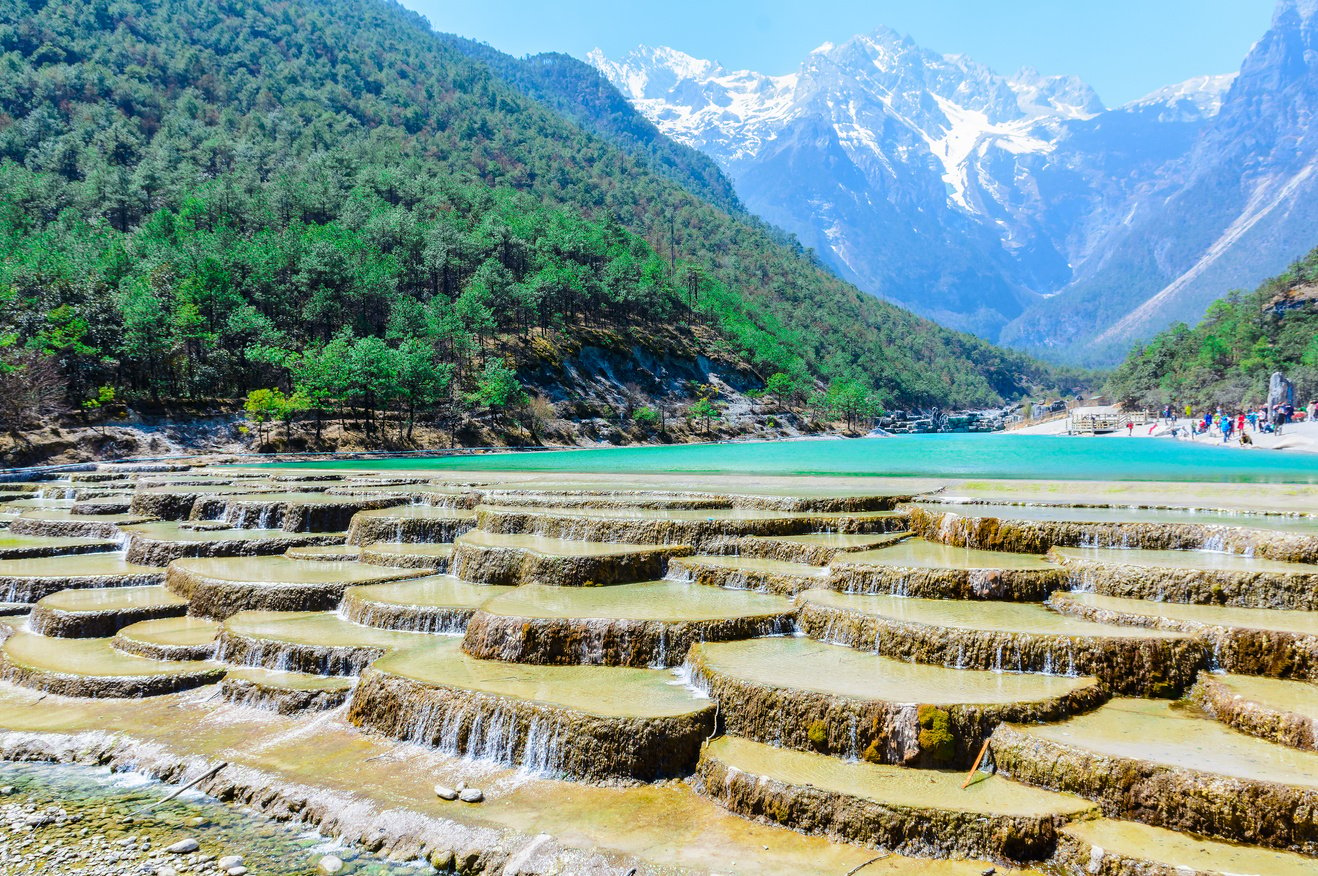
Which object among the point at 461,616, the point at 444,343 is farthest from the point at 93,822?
the point at 444,343

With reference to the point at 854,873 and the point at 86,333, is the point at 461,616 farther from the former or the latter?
the point at 86,333

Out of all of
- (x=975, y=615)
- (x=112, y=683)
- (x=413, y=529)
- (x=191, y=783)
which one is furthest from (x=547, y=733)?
(x=413, y=529)

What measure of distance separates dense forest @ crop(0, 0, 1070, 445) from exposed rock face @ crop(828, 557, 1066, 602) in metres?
52.9

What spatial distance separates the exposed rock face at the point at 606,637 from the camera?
45.1 feet

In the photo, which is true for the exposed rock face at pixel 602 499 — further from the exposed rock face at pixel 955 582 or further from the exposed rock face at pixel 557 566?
the exposed rock face at pixel 955 582

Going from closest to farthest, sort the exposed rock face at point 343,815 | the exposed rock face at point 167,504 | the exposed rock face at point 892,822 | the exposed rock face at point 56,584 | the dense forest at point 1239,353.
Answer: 1. the exposed rock face at point 892,822
2. the exposed rock face at point 343,815
3. the exposed rock face at point 56,584
4. the exposed rock face at point 167,504
5. the dense forest at point 1239,353

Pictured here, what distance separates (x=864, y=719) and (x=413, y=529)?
16.3m

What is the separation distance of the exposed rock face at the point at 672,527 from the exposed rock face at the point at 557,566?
586 millimetres

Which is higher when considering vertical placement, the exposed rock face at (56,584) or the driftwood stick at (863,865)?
the exposed rock face at (56,584)

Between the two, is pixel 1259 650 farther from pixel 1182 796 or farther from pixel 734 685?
pixel 734 685

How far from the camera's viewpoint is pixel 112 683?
14.6 m

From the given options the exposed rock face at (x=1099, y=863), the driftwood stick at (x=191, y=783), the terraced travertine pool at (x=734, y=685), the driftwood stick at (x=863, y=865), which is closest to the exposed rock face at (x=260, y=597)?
the terraced travertine pool at (x=734, y=685)

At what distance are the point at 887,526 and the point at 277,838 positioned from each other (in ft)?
51.6

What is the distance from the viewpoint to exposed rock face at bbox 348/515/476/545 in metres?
23.4
